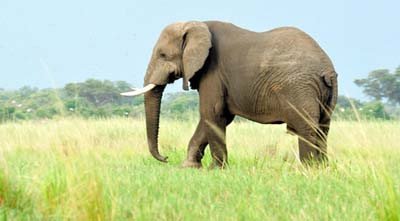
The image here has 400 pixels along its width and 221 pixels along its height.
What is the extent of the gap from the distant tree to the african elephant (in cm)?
3496

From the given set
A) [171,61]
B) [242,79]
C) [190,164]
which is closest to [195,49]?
[171,61]

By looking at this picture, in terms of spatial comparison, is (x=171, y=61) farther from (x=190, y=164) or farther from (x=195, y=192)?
(x=195, y=192)

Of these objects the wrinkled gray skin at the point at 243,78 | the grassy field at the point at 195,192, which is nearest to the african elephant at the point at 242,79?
the wrinkled gray skin at the point at 243,78

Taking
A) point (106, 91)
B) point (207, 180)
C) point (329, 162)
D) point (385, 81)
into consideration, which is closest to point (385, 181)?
point (207, 180)

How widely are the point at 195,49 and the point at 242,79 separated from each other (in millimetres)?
640

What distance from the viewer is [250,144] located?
444 inches

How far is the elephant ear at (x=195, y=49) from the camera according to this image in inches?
332

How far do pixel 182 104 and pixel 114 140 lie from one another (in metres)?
29.6

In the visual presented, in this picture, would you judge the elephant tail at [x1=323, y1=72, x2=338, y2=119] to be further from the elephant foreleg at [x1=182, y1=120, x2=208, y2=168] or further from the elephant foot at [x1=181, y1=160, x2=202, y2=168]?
A: the elephant foot at [x1=181, y1=160, x2=202, y2=168]

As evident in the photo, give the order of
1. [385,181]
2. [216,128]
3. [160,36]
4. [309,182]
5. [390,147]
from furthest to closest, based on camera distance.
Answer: [390,147] → [160,36] → [216,128] → [309,182] → [385,181]

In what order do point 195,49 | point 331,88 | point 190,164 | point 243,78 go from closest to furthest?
point 331,88 → point 243,78 → point 195,49 → point 190,164

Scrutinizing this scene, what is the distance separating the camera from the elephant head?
8469 millimetres

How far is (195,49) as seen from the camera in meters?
8.47

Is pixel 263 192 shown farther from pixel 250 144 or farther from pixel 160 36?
pixel 250 144
